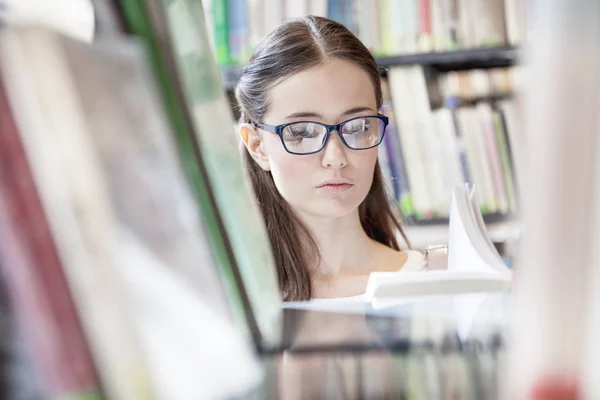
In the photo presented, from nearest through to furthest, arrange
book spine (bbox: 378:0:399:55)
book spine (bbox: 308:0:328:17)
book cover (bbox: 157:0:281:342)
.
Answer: book cover (bbox: 157:0:281:342) < book spine (bbox: 308:0:328:17) < book spine (bbox: 378:0:399:55)

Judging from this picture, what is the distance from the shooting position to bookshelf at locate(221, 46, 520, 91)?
4.82ft

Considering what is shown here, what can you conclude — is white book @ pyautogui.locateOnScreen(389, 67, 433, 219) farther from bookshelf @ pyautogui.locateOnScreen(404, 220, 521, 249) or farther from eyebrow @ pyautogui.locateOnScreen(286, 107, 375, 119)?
eyebrow @ pyautogui.locateOnScreen(286, 107, 375, 119)

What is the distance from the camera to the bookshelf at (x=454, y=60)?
1.47 metres

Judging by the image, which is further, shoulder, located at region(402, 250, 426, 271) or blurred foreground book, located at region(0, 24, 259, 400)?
shoulder, located at region(402, 250, 426, 271)

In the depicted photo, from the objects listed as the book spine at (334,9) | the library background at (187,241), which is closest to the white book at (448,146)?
the book spine at (334,9)

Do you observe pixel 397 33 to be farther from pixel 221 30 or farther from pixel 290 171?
pixel 290 171

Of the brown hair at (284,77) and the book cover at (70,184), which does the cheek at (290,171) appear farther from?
the book cover at (70,184)

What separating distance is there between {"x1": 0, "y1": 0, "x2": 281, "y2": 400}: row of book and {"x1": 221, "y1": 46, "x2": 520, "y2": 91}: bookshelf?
1.08 meters

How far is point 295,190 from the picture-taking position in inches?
38.3

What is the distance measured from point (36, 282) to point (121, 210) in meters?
0.05

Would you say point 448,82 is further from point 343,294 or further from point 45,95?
point 45,95

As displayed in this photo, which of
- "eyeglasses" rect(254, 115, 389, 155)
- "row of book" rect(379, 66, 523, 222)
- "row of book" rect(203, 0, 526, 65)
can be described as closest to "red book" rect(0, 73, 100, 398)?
"eyeglasses" rect(254, 115, 389, 155)

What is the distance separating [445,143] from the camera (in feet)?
5.14

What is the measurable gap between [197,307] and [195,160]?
0.08m
